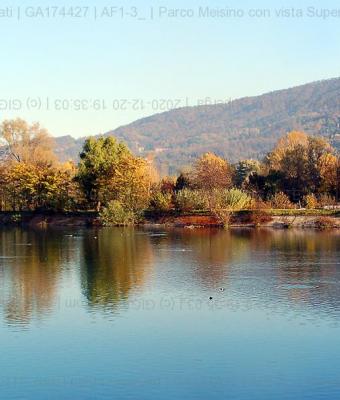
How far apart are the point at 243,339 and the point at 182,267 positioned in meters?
13.6


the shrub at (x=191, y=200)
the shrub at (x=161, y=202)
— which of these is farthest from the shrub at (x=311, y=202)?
the shrub at (x=161, y=202)

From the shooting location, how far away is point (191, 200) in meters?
60.8

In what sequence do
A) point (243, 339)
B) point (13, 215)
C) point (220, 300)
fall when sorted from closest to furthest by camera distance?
point (243, 339) → point (220, 300) → point (13, 215)

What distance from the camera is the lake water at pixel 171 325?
16234 millimetres

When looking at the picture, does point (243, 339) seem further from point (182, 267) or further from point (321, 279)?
point (182, 267)

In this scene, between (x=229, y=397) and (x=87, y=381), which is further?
(x=87, y=381)

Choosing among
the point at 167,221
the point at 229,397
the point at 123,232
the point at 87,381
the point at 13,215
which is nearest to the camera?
the point at 229,397

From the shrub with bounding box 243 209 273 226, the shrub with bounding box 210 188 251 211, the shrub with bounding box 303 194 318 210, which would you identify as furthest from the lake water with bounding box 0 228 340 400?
the shrub with bounding box 303 194 318 210

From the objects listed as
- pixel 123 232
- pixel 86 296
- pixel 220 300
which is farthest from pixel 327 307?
pixel 123 232

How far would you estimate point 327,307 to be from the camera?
23516 mm

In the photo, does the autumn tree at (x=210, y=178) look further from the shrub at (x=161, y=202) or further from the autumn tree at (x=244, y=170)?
the autumn tree at (x=244, y=170)

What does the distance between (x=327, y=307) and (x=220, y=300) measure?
403cm

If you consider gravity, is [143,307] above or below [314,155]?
below

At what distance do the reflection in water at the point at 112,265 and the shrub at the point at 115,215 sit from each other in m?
8.70
